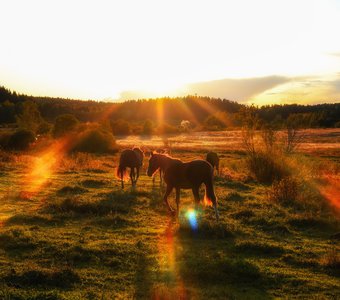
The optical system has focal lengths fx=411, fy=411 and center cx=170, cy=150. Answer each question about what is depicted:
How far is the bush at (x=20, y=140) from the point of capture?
50625mm

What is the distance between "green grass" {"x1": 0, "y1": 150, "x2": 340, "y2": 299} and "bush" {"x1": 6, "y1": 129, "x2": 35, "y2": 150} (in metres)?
34.6

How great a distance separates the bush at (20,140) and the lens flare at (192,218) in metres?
40.4

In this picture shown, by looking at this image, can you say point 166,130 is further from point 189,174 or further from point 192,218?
point 192,218

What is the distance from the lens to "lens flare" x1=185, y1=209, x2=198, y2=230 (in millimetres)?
12312

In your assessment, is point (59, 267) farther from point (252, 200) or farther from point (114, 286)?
point (252, 200)

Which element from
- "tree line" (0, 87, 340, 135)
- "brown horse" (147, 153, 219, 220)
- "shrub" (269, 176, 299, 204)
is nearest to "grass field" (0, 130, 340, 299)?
"shrub" (269, 176, 299, 204)

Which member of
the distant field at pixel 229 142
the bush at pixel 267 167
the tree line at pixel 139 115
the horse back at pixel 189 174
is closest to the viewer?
the horse back at pixel 189 174

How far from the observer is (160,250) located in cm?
1053

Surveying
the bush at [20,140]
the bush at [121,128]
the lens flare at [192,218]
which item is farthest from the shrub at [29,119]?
the lens flare at [192,218]

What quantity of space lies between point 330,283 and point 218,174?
18041 mm

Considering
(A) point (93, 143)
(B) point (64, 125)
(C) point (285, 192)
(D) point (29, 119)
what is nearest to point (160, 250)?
(C) point (285, 192)

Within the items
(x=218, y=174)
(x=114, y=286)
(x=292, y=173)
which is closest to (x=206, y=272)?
(x=114, y=286)

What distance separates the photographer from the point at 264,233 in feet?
41.6

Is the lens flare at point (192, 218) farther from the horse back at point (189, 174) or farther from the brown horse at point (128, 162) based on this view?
the brown horse at point (128, 162)
